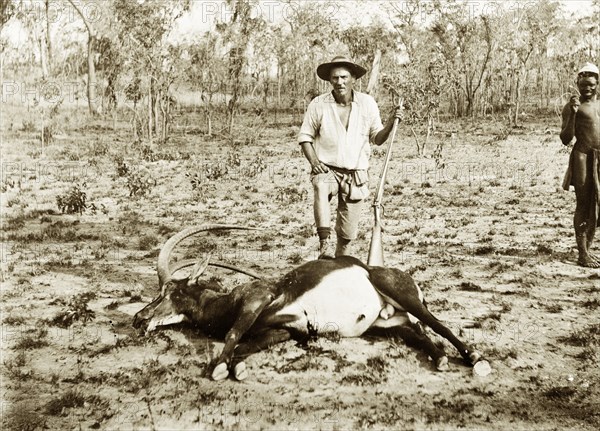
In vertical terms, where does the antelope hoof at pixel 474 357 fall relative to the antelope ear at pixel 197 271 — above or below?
below

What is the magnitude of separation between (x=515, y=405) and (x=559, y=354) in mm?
1002

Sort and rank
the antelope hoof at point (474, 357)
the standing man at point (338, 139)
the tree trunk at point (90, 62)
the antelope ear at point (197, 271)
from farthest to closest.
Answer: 1. the tree trunk at point (90, 62)
2. the standing man at point (338, 139)
3. the antelope ear at point (197, 271)
4. the antelope hoof at point (474, 357)

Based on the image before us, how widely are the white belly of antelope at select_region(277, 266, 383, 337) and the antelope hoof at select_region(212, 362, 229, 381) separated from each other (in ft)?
1.98

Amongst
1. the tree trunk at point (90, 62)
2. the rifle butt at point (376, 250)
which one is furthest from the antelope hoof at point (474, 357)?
the tree trunk at point (90, 62)

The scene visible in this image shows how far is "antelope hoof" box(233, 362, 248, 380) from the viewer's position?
158 inches

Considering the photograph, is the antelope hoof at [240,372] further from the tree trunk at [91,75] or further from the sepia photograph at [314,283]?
the tree trunk at [91,75]

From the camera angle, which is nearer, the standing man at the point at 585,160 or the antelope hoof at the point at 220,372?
the antelope hoof at the point at 220,372

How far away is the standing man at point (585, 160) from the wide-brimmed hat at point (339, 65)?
2746 millimetres

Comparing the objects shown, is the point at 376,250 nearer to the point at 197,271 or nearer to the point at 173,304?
the point at 197,271

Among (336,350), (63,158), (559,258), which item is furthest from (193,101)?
(336,350)

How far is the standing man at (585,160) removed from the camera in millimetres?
6953

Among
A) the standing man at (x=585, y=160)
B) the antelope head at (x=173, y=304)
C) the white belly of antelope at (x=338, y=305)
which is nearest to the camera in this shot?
the white belly of antelope at (x=338, y=305)

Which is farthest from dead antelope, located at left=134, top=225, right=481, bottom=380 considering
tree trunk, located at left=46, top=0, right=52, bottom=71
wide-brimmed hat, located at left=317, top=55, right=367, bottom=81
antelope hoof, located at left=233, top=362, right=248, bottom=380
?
tree trunk, located at left=46, top=0, right=52, bottom=71

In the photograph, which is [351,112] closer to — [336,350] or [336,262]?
[336,262]
